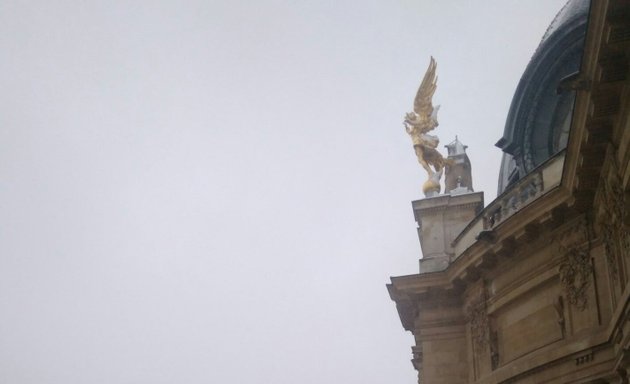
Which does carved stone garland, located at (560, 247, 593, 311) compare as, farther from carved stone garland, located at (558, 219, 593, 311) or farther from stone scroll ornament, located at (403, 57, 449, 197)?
stone scroll ornament, located at (403, 57, 449, 197)

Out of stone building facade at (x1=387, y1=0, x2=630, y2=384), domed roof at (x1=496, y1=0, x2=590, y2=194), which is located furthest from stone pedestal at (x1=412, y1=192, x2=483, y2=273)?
domed roof at (x1=496, y1=0, x2=590, y2=194)

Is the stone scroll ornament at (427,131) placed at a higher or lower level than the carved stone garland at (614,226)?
higher

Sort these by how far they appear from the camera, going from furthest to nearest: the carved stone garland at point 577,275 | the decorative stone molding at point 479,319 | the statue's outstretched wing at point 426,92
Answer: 1. the statue's outstretched wing at point 426,92
2. the decorative stone molding at point 479,319
3. the carved stone garland at point 577,275

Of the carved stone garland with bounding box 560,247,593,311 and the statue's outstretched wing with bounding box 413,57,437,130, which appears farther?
the statue's outstretched wing with bounding box 413,57,437,130

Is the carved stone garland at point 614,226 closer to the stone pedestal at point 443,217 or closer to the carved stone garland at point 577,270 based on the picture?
the carved stone garland at point 577,270

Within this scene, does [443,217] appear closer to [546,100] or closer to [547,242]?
[546,100]

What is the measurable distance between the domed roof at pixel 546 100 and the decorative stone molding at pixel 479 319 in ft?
13.4

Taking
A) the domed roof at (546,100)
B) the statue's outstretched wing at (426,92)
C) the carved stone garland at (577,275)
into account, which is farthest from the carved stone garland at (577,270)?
the statue's outstretched wing at (426,92)

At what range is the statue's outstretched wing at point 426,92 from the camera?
26.6m

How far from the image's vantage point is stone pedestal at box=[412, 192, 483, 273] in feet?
77.8

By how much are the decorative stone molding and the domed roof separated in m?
4.10

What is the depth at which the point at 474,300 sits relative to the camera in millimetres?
20609

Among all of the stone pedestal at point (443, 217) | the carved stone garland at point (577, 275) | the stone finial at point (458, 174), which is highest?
the stone finial at point (458, 174)

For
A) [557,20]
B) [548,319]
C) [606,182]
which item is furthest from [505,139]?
[606,182]
